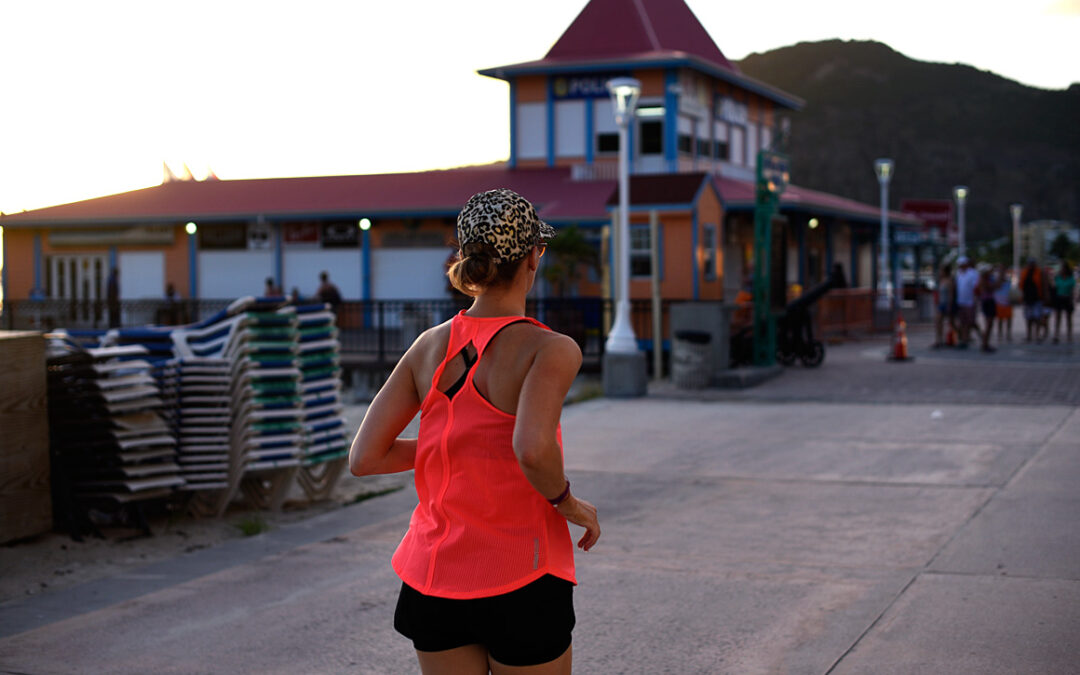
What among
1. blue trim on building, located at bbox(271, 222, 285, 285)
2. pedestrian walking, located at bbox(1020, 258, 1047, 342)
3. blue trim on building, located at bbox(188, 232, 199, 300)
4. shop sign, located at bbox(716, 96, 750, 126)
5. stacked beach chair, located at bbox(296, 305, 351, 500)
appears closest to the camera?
stacked beach chair, located at bbox(296, 305, 351, 500)

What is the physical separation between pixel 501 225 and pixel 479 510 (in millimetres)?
708

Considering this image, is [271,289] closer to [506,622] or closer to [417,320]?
[417,320]

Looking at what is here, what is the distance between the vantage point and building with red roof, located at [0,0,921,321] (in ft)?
113

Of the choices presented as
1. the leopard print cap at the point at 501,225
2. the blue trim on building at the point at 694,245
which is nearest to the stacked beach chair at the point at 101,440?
the leopard print cap at the point at 501,225

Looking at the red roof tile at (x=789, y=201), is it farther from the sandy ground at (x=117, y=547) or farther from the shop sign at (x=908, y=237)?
the sandy ground at (x=117, y=547)

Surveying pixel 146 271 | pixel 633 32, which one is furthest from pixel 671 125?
pixel 146 271

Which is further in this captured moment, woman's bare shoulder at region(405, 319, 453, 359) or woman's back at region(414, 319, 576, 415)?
woman's bare shoulder at region(405, 319, 453, 359)

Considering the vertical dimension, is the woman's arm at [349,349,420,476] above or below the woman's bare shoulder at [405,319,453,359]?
below

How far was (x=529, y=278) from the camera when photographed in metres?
3.10

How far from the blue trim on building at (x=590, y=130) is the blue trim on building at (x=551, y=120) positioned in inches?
39.9

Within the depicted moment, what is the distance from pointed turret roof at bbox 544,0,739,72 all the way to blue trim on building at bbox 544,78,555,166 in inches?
55.7

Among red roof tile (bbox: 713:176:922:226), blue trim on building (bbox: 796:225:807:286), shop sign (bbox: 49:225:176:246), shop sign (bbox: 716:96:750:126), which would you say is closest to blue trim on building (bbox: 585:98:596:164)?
red roof tile (bbox: 713:176:922:226)

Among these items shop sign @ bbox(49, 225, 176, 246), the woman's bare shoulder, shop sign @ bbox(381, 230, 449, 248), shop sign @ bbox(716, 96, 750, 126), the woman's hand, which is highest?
shop sign @ bbox(716, 96, 750, 126)

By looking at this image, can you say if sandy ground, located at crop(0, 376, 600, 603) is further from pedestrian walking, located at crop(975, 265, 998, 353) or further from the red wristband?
pedestrian walking, located at crop(975, 265, 998, 353)
